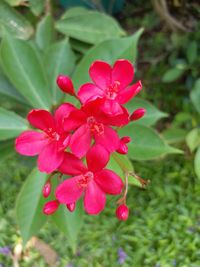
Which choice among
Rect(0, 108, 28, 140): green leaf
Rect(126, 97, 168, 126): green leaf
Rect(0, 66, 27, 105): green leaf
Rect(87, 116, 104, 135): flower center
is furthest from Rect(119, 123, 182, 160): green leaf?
Rect(87, 116, 104, 135): flower center

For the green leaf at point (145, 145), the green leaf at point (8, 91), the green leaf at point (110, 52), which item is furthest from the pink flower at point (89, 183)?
the green leaf at point (8, 91)

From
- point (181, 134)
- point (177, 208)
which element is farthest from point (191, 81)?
point (177, 208)

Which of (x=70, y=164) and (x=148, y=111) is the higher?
(x=70, y=164)

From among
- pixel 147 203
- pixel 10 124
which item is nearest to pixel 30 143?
pixel 10 124

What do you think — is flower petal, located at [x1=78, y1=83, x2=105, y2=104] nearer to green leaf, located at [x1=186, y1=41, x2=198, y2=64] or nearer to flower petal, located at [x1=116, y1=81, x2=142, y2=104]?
flower petal, located at [x1=116, y1=81, x2=142, y2=104]

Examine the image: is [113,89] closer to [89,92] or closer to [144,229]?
[89,92]

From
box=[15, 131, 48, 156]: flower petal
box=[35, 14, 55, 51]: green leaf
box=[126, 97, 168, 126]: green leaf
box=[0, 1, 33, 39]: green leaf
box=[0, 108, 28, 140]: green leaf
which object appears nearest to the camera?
box=[15, 131, 48, 156]: flower petal
